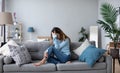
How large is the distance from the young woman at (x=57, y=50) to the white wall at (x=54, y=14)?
5.21 metres

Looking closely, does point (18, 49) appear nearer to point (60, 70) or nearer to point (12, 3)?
point (60, 70)

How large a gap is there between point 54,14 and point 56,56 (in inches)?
222

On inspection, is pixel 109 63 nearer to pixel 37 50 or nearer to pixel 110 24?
pixel 110 24

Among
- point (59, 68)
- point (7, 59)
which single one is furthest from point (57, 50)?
point (7, 59)

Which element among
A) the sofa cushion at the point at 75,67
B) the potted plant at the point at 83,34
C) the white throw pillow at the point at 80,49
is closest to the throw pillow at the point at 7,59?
the sofa cushion at the point at 75,67

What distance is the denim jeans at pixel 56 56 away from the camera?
13.0ft

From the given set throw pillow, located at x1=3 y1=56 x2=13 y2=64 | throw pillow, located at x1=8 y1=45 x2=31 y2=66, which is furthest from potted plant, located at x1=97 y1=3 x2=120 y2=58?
throw pillow, located at x1=3 y1=56 x2=13 y2=64

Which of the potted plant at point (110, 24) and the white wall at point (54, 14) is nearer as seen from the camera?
the potted plant at point (110, 24)

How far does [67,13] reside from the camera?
31.5 feet

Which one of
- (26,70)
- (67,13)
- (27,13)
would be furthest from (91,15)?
(26,70)

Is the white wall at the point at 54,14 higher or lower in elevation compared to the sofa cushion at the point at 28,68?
higher

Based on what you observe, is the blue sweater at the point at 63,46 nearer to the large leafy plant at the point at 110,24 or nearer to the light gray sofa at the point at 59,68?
the light gray sofa at the point at 59,68

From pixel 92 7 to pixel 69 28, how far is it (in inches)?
58.1

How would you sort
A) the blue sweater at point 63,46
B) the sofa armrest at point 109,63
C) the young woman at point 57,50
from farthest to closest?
the blue sweater at point 63,46, the young woman at point 57,50, the sofa armrest at point 109,63
